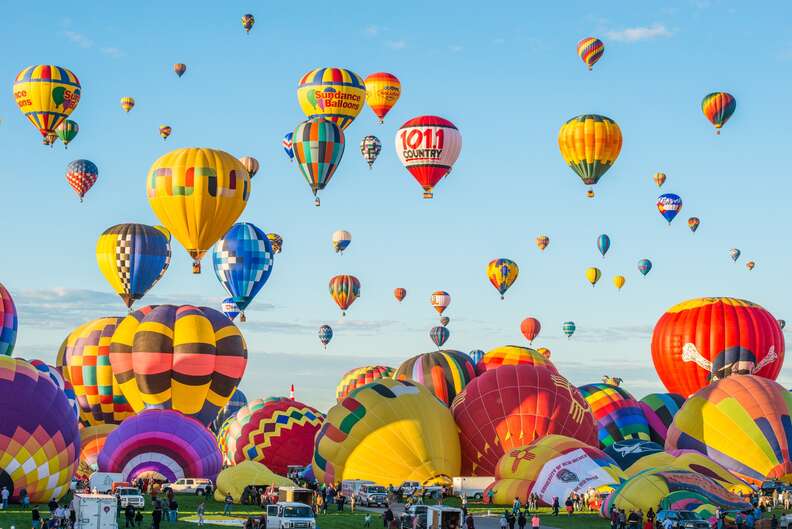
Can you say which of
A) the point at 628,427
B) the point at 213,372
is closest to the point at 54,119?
the point at 213,372

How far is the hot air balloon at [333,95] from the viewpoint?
180 feet

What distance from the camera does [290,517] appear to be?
2909 cm

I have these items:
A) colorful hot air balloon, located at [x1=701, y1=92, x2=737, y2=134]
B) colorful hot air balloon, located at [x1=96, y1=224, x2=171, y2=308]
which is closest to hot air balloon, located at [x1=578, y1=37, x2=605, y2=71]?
colorful hot air balloon, located at [x1=701, y1=92, x2=737, y2=134]

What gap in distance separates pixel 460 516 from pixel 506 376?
13744 mm

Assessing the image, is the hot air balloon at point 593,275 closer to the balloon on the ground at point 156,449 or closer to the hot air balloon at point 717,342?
the hot air balloon at point 717,342

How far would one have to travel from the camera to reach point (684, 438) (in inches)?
1650

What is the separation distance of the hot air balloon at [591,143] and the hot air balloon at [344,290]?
19.8m

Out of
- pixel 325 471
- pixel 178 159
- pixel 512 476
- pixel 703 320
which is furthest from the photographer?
pixel 703 320

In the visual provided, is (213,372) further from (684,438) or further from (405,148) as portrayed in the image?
(684,438)

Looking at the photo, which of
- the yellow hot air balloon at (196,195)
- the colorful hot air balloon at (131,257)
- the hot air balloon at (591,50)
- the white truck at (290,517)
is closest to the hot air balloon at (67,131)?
the colorful hot air balloon at (131,257)

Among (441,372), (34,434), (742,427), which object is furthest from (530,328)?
(34,434)

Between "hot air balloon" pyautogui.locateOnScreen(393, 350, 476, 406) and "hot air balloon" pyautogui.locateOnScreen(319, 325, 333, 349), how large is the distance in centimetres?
2734

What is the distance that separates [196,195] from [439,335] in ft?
112

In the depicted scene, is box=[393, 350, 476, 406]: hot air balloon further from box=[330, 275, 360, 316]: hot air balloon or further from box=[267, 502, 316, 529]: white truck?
box=[267, 502, 316, 529]: white truck
